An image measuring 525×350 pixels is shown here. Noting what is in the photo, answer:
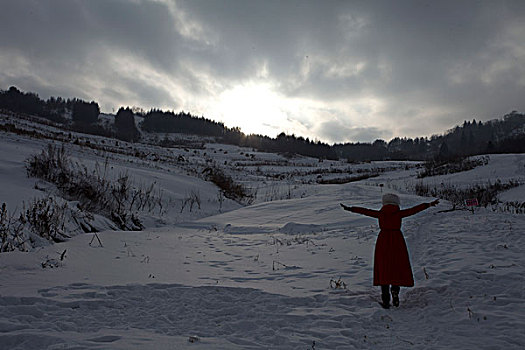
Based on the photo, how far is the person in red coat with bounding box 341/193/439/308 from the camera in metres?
2.95

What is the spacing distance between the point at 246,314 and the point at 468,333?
1.94 metres

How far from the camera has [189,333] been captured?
2.28 meters

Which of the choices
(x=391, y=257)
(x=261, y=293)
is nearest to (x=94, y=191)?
(x=261, y=293)

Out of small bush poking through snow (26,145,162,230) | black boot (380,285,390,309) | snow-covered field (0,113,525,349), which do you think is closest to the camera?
snow-covered field (0,113,525,349)

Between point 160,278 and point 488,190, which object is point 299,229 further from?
point 488,190

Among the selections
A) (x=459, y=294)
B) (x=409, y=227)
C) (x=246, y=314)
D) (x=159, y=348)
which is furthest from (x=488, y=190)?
(x=159, y=348)

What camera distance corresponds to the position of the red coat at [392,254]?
2.97 meters

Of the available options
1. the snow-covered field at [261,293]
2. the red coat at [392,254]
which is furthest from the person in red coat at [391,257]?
the snow-covered field at [261,293]

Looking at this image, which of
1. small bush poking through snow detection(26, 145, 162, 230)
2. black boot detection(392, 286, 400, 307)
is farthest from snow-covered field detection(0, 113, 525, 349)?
small bush poking through snow detection(26, 145, 162, 230)

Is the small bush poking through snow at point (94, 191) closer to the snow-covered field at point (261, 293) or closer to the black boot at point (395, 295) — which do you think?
the snow-covered field at point (261, 293)

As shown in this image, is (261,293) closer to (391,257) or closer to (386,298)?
(386,298)

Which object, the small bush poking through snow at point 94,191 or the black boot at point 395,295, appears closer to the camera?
the black boot at point 395,295

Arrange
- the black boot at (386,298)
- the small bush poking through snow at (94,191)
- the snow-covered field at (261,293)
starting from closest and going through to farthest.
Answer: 1. the snow-covered field at (261,293)
2. the black boot at (386,298)
3. the small bush poking through snow at (94,191)

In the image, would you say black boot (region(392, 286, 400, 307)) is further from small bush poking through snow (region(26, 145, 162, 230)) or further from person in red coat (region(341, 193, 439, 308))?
small bush poking through snow (region(26, 145, 162, 230))
